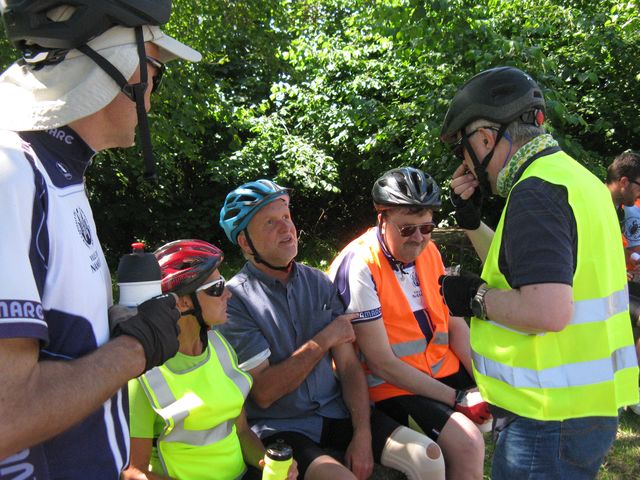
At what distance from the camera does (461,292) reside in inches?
81.3

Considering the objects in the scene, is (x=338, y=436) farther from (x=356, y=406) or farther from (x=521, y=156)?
(x=521, y=156)

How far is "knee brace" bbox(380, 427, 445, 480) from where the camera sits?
2.58 m

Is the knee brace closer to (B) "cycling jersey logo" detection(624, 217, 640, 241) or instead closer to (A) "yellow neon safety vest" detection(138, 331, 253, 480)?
(A) "yellow neon safety vest" detection(138, 331, 253, 480)

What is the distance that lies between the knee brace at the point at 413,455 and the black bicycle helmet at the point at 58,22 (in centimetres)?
223

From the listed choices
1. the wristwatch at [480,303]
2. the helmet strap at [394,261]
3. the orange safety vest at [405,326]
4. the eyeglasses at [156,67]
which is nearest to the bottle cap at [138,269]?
the eyeglasses at [156,67]

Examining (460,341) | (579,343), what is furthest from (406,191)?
(579,343)

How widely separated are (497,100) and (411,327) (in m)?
1.52

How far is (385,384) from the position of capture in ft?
10.1

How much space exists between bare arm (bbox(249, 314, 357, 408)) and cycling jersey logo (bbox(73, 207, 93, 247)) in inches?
59.3

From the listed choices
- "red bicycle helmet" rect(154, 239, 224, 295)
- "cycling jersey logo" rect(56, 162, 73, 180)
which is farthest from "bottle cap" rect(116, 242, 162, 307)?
"red bicycle helmet" rect(154, 239, 224, 295)

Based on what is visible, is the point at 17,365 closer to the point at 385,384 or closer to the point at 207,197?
the point at 385,384

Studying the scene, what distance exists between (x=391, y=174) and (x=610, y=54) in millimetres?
5454

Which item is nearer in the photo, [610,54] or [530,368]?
[530,368]

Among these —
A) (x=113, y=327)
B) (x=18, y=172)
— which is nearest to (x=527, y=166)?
(x=113, y=327)
